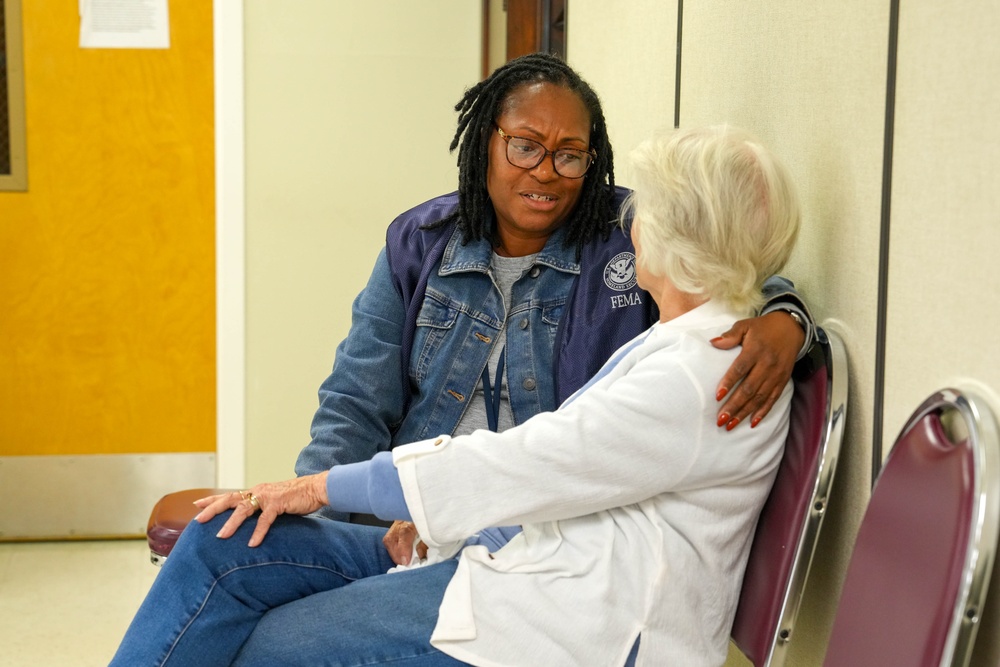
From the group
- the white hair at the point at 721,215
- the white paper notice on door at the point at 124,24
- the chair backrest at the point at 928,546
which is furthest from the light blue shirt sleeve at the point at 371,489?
the white paper notice on door at the point at 124,24

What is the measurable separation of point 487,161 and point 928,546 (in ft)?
4.14

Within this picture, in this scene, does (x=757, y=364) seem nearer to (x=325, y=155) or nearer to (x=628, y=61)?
(x=628, y=61)

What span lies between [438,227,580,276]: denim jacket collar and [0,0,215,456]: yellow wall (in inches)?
73.2

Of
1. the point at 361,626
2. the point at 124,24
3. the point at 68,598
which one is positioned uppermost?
the point at 124,24

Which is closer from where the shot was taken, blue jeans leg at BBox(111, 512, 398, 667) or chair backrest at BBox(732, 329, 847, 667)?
chair backrest at BBox(732, 329, 847, 667)

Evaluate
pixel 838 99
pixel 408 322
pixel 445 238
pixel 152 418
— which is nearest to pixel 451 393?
pixel 408 322

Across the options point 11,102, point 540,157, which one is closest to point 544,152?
point 540,157

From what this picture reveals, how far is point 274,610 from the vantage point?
145 cm

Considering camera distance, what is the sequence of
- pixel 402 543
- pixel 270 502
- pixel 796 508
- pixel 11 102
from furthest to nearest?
pixel 11 102, pixel 402 543, pixel 270 502, pixel 796 508

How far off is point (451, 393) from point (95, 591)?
6.11 feet

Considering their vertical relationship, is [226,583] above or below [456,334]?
below

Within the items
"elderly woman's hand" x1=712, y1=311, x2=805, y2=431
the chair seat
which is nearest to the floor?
the chair seat

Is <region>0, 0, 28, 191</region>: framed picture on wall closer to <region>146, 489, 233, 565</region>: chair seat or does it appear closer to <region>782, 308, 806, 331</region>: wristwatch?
<region>146, 489, 233, 565</region>: chair seat

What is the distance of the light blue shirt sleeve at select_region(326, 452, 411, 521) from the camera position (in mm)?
1353
